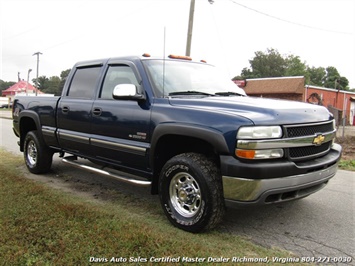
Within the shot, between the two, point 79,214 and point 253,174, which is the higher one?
point 253,174

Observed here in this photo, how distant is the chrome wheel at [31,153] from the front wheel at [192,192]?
3.47 metres

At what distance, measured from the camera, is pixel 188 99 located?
3.68 meters

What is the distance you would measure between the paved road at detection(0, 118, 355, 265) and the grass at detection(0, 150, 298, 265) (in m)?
0.26

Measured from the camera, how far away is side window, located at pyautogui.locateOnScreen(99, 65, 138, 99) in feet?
14.3

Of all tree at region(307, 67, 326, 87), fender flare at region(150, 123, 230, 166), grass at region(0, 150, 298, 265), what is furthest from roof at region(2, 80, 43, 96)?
tree at region(307, 67, 326, 87)

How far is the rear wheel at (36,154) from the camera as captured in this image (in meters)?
5.90

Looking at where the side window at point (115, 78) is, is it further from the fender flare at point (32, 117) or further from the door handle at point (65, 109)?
the fender flare at point (32, 117)

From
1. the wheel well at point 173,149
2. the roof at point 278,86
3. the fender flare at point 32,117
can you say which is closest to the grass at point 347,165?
the wheel well at point 173,149

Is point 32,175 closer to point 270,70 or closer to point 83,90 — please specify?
point 83,90

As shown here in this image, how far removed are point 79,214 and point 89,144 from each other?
3.88 ft

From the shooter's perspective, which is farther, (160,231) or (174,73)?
(174,73)

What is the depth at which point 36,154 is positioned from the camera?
6.00 metres

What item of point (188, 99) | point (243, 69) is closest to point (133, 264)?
point (188, 99)

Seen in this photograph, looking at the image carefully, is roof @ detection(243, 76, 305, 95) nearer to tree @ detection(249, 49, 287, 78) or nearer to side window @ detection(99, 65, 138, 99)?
side window @ detection(99, 65, 138, 99)
